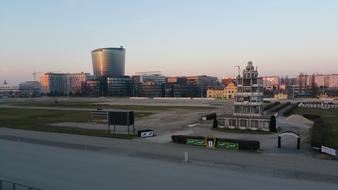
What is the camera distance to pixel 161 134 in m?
45.4

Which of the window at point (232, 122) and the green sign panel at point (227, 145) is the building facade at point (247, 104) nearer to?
the window at point (232, 122)

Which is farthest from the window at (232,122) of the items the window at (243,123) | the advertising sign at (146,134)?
the advertising sign at (146,134)

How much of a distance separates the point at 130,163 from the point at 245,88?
1119 inches

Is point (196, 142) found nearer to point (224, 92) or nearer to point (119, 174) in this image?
point (119, 174)

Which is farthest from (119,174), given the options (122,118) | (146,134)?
(122,118)

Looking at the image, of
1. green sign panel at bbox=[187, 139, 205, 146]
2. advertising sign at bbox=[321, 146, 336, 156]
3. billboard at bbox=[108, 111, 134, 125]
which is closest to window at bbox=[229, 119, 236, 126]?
billboard at bbox=[108, 111, 134, 125]

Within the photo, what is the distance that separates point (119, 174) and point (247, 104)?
99.9ft

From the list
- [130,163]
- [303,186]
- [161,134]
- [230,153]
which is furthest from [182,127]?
[303,186]

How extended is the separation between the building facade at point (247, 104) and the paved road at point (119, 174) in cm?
2364

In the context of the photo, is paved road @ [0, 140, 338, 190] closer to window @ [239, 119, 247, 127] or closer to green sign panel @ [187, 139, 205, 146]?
green sign panel @ [187, 139, 205, 146]

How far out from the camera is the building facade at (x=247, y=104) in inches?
1946

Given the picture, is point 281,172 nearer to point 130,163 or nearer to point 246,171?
point 246,171

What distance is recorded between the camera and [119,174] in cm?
2406

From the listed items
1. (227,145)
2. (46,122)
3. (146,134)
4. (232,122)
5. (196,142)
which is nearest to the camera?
(227,145)
